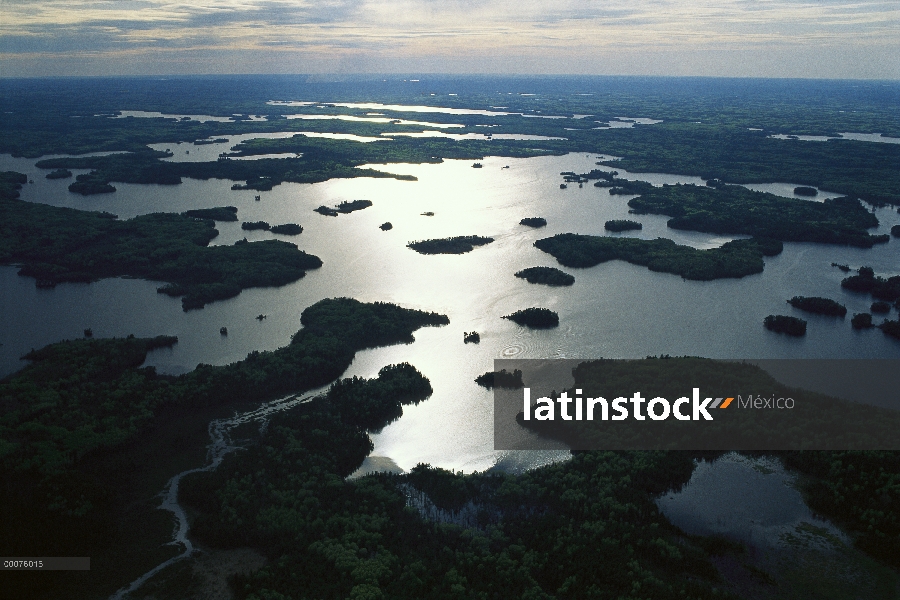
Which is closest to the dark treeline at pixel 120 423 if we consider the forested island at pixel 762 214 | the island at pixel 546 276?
the island at pixel 546 276

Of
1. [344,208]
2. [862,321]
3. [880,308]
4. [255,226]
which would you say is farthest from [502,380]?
[344,208]

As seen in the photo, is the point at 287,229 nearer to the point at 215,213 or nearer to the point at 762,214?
the point at 215,213

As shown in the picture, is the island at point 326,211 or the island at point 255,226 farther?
the island at point 326,211

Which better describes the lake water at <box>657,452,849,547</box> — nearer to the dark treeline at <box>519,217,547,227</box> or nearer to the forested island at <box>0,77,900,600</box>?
the forested island at <box>0,77,900,600</box>

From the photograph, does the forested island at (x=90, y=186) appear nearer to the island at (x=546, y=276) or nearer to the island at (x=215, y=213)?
the island at (x=215, y=213)

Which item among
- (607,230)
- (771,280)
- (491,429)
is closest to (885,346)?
(771,280)

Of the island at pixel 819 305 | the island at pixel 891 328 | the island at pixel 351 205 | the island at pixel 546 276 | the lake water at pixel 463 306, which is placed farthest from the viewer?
the island at pixel 351 205
